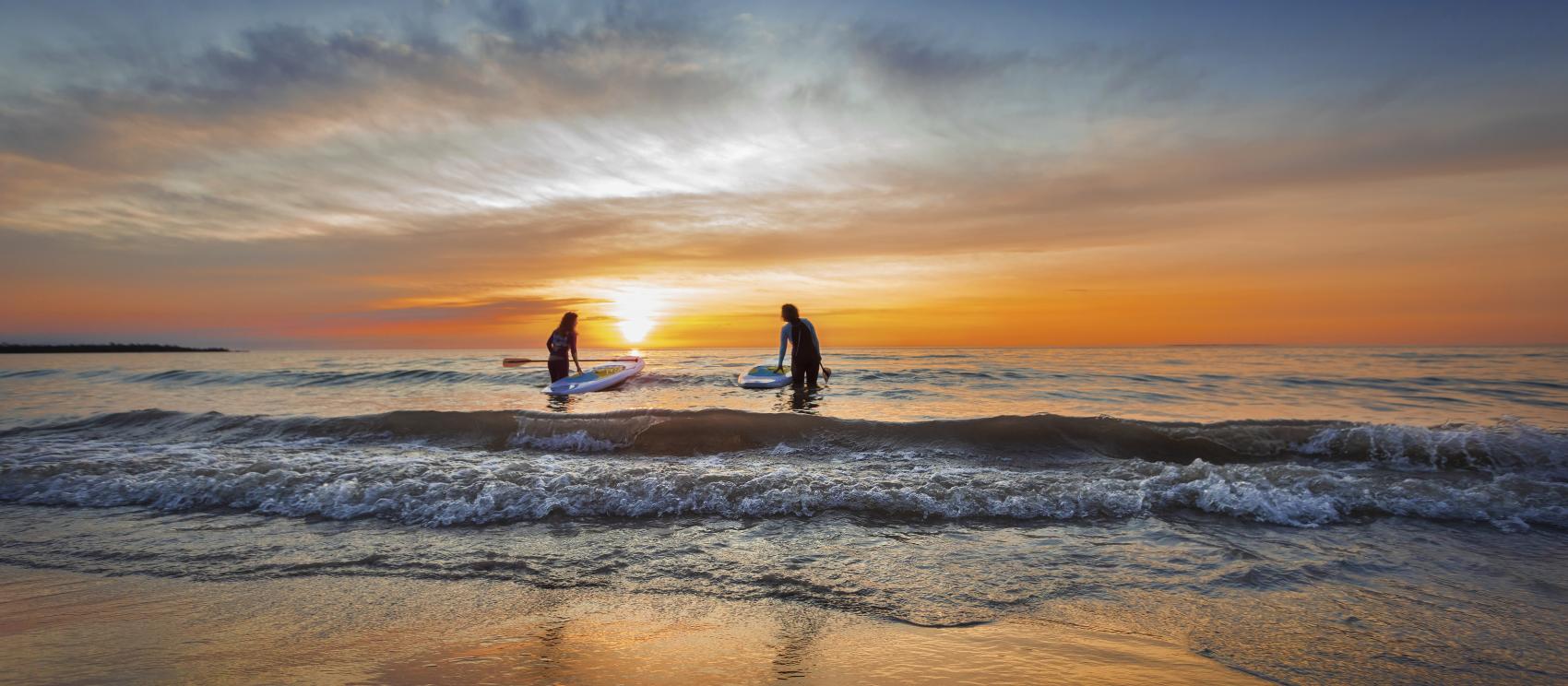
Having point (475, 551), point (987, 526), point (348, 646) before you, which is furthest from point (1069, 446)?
point (348, 646)

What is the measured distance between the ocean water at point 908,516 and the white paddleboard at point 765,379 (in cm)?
744

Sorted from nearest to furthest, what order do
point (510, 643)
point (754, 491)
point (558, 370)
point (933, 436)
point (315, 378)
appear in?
1. point (510, 643)
2. point (754, 491)
3. point (933, 436)
4. point (558, 370)
5. point (315, 378)

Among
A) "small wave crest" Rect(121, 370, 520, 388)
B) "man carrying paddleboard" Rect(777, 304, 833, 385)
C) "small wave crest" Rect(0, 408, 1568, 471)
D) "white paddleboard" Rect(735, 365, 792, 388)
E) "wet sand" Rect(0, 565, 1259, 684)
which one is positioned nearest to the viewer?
"wet sand" Rect(0, 565, 1259, 684)

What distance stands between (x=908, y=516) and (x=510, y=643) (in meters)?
3.24

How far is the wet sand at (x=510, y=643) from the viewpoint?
2543 mm

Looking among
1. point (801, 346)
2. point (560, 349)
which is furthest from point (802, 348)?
point (560, 349)

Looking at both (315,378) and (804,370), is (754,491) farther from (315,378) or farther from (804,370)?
(315,378)

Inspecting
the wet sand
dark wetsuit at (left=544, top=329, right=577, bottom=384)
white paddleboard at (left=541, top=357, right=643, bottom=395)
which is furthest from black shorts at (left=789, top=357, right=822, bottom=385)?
the wet sand

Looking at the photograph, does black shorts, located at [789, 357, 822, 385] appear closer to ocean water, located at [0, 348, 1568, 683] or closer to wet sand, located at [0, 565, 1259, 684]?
ocean water, located at [0, 348, 1568, 683]

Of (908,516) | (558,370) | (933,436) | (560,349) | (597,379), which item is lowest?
(908,516)

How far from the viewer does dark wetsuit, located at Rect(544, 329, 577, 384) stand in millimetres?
17969

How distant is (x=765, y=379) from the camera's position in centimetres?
1780

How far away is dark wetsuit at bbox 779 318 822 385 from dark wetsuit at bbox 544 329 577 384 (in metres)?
5.94

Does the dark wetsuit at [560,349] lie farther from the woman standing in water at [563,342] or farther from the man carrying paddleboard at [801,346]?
the man carrying paddleboard at [801,346]
